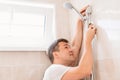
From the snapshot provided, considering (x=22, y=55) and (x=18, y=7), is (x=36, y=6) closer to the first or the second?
(x=18, y=7)

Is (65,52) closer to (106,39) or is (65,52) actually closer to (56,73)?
(56,73)

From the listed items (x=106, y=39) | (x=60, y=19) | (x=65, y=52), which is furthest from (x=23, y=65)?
(x=106, y=39)

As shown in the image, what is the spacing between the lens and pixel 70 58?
5.21 ft

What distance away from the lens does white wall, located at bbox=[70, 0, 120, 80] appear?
1.13 m

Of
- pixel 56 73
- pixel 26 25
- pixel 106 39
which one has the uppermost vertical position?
pixel 26 25

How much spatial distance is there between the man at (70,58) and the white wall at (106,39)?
0.22 ft

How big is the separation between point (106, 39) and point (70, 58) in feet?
1.44

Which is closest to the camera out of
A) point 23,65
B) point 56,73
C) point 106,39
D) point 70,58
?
point 106,39

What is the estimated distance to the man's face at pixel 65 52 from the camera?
1587 millimetres

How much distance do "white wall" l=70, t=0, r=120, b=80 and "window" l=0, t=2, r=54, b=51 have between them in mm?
653

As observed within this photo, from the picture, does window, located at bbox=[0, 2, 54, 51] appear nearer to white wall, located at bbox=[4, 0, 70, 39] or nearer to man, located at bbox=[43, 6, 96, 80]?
white wall, located at bbox=[4, 0, 70, 39]

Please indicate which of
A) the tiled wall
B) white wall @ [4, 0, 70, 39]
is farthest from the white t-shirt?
white wall @ [4, 0, 70, 39]

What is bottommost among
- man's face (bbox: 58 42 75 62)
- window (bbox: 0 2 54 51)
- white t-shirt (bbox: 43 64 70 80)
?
white t-shirt (bbox: 43 64 70 80)

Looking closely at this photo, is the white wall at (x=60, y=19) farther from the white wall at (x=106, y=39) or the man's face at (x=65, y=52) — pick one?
the white wall at (x=106, y=39)
